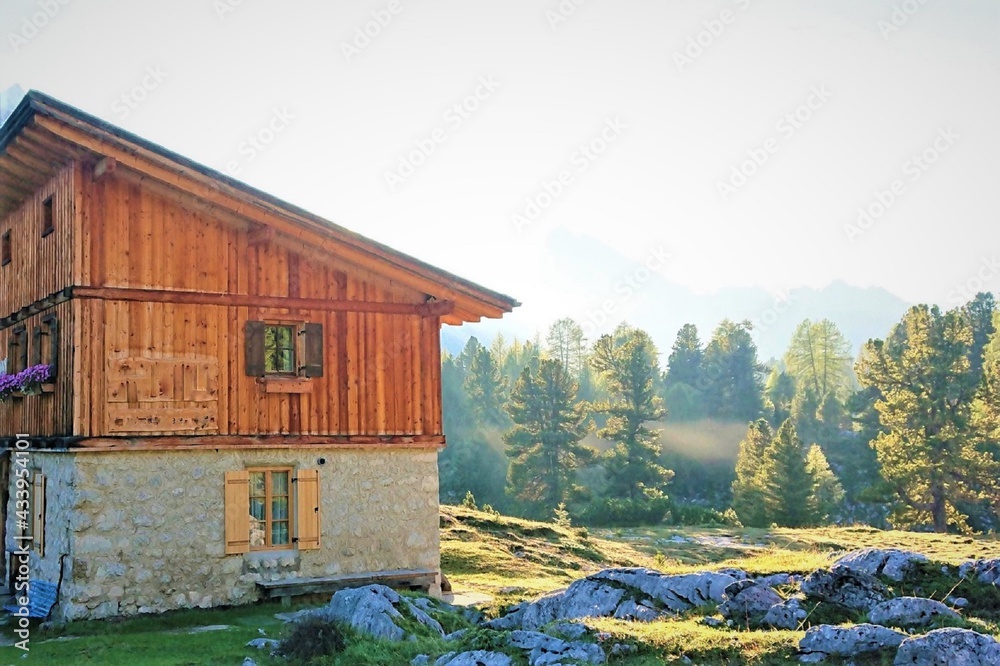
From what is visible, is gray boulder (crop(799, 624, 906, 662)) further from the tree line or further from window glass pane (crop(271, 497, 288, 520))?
the tree line

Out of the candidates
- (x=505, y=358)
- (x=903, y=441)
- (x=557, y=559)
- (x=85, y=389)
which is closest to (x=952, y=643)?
(x=85, y=389)

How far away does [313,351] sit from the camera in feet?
57.3

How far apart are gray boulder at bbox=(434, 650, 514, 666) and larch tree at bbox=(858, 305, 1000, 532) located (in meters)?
38.4

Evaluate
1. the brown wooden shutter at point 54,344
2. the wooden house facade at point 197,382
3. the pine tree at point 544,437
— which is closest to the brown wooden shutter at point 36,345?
the wooden house facade at point 197,382

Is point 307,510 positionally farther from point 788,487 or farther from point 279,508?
point 788,487

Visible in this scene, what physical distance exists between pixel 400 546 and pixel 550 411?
147 feet

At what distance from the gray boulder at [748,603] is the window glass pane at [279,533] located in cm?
891

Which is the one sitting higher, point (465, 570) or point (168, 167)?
point (168, 167)

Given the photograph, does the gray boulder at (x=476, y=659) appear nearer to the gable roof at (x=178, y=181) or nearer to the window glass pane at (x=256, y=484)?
the window glass pane at (x=256, y=484)

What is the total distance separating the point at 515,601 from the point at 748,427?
52957 mm

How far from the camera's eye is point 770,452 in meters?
51.0

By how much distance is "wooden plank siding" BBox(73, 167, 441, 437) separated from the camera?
51.3 ft

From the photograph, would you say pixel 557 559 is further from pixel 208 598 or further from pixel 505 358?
pixel 505 358

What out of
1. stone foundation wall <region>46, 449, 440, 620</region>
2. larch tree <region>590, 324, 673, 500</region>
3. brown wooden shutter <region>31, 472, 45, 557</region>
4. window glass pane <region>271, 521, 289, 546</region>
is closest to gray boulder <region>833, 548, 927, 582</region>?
stone foundation wall <region>46, 449, 440, 620</region>
